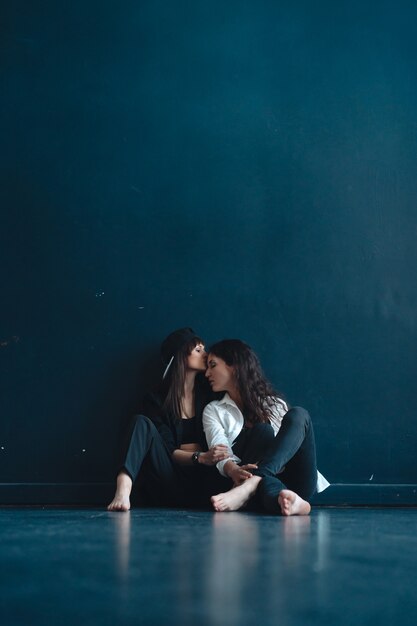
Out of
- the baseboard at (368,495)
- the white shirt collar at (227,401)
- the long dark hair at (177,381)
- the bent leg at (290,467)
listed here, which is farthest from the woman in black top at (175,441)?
the baseboard at (368,495)

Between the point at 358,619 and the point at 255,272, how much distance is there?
8.93 feet

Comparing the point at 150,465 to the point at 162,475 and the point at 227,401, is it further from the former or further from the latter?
the point at 227,401

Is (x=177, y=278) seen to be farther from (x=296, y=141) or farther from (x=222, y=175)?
(x=296, y=141)

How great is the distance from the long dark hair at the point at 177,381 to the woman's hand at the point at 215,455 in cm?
32

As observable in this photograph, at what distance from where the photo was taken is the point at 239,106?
150 inches

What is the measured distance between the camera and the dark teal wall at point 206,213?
3629mm

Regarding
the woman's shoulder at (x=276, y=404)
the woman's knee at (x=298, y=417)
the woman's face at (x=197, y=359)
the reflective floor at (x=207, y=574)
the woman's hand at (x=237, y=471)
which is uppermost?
the woman's face at (x=197, y=359)

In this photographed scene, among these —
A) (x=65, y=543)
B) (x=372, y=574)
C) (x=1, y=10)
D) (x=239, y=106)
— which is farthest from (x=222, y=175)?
(x=372, y=574)

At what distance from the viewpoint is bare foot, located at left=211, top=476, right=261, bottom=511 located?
2.78 meters

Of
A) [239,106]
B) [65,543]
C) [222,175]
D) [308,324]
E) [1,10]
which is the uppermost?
[1,10]

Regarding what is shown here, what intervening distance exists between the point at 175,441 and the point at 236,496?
69cm

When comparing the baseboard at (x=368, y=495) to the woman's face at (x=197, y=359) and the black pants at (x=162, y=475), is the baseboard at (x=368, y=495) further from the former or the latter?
the woman's face at (x=197, y=359)

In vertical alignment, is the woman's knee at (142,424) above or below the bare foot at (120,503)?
above

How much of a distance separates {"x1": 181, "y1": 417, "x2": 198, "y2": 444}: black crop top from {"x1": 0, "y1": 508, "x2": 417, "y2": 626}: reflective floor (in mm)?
1053
